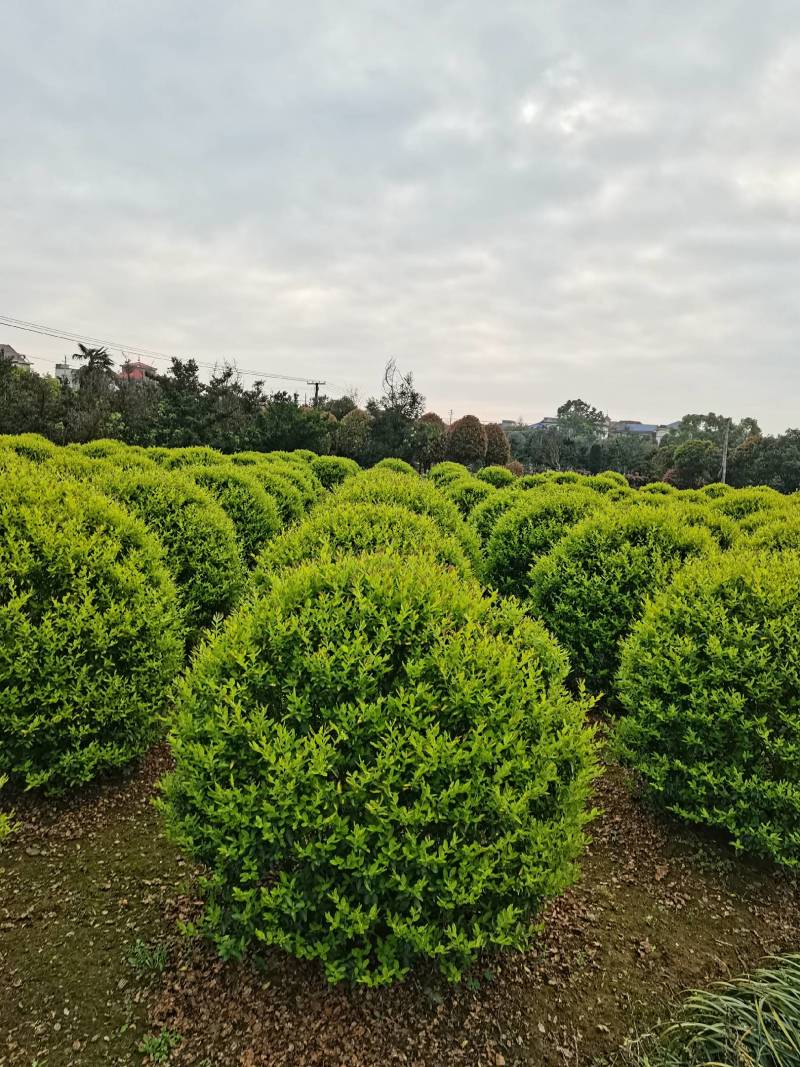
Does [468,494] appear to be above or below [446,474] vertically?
below

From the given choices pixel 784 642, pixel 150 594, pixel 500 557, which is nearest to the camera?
pixel 784 642

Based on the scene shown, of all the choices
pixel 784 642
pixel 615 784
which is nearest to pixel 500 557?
pixel 615 784

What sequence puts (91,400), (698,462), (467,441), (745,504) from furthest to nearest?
(698,462) < (467,441) < (91,400) < (745,504)

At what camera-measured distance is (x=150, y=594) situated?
13.1 ft

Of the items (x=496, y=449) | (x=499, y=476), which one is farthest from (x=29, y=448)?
(x=496, y=449)

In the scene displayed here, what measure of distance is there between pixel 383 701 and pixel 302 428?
32.8 metres

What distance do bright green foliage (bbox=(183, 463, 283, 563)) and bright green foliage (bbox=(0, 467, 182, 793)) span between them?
4.65m

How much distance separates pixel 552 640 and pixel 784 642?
1.55 m

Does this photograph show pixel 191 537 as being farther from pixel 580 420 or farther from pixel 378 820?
pixel 580 420

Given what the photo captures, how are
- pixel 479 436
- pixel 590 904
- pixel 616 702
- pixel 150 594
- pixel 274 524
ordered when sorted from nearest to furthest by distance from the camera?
pixel 590 904 → pixel 150 594 → pixel 616 702 → pixel 274 524 → pixel 479 436

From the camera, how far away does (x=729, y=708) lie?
3.49 meters

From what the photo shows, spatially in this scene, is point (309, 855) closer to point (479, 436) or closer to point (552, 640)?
point (552, 640)

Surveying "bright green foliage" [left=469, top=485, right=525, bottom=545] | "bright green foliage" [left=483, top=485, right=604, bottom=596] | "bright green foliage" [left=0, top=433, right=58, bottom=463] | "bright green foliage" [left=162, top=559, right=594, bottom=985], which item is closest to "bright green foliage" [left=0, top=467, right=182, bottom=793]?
"bright green foliage" [left=162, top=559, right=594, bottom=985]

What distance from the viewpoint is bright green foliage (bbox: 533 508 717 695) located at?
562 cm
